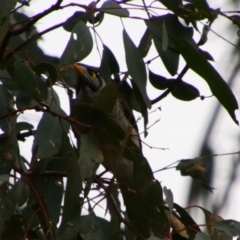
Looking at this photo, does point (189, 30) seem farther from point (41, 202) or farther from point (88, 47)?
point (41, 202)

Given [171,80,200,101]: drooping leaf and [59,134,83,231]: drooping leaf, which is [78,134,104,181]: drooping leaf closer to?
[59,134,83,231]: drooping leaf

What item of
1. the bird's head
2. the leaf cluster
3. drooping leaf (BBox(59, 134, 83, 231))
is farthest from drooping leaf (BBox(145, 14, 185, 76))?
the bird's head

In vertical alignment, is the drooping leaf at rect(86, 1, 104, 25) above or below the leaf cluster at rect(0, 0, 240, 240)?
above

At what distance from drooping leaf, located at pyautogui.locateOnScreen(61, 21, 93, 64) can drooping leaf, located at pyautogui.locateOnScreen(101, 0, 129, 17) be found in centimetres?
12

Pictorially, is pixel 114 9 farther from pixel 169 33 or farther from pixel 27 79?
pixel 27 79

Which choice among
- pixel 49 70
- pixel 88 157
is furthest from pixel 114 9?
pixel 88 157

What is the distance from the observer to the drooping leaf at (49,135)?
2543 millimetres

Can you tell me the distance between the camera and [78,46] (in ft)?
8.80

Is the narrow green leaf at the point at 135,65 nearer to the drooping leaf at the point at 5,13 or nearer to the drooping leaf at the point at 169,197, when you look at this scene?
the drooping leaf at the point at 169,197

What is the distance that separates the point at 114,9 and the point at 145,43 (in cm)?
34

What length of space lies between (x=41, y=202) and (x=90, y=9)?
0.72m

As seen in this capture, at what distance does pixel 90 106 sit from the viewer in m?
2.46

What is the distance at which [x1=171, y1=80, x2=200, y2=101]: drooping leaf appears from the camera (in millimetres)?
3105

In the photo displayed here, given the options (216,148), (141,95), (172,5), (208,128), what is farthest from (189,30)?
(208,128)
